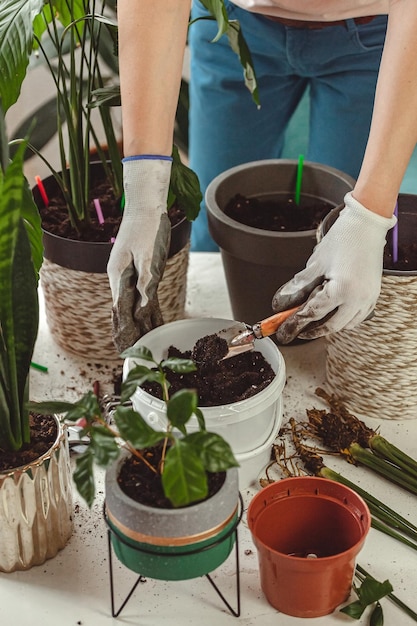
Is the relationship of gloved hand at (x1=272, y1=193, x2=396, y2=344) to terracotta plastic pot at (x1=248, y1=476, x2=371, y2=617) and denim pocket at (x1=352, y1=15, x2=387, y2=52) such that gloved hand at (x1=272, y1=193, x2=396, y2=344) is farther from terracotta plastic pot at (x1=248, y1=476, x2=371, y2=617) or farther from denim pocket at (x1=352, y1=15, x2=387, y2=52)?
denim pocket at (x1=352, y1=15, x2=387, y2=52)

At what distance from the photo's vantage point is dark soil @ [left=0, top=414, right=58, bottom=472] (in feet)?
3.17

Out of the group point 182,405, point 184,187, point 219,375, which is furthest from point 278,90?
point 182,405

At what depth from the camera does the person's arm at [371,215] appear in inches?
41.9

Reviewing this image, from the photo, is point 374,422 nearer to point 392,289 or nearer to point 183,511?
point 392,289

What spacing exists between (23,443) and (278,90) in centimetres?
96

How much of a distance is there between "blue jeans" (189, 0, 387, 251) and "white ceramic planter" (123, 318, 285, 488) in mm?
624

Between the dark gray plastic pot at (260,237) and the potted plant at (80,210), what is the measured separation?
0.22 feet

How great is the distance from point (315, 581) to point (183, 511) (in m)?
0.19

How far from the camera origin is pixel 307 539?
3.26ft

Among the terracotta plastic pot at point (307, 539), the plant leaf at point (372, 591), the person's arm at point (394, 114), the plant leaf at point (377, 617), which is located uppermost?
the person's arm at point (394, 114)

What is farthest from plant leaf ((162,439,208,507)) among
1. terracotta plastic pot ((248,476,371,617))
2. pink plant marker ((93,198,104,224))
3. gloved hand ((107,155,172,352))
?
pink plant marker ((93,198,104,224))

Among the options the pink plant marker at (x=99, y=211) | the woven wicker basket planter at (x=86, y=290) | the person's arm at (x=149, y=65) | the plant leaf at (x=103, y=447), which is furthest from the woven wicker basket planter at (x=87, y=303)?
the plant leaf at (x=103, y=447)

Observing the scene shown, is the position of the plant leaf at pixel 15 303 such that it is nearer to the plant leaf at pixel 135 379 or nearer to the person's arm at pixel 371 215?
the plant leaf at pixel 135 379

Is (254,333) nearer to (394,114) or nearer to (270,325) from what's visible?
(270,325)
